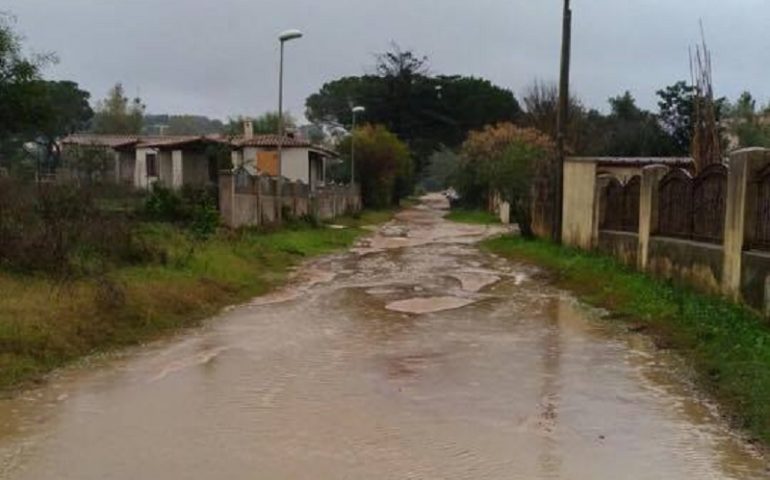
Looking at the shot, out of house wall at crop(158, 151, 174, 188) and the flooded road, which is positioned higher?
house wall at crop(158, 151, 174, 188)

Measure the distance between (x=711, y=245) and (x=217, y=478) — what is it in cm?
1103

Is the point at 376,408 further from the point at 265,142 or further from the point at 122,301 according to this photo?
the point at 265,142

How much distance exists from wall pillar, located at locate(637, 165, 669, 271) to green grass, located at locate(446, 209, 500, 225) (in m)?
30.0

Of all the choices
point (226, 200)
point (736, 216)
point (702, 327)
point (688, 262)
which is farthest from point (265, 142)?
point (702, 327)

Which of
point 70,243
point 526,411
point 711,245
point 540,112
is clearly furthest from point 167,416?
point 540,112

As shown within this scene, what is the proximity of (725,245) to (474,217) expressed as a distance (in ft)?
139

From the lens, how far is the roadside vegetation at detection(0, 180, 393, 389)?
10.7 meters

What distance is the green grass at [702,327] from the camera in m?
8.69

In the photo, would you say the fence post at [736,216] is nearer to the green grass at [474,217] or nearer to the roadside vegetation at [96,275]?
the roadside vegetation at [96,275]

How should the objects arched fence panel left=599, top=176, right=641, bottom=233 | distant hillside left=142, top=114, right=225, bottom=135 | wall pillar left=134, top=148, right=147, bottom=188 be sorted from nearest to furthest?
arched fence panel left=599, top=176, right=641, bottom=233 < wall pillar left=134, top=148, right=147, bottom=188 < distant hillside left=142, top=114, right=225, bottom=135

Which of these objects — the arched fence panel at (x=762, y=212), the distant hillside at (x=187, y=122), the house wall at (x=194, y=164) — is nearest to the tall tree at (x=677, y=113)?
the house wall at (x=194, y=164)

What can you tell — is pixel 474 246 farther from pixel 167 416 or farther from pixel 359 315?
pixel 167 416

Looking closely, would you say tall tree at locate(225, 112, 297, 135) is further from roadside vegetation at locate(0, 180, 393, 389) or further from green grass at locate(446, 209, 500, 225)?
roadside vegetation at locate(0, 180, 393, 389)

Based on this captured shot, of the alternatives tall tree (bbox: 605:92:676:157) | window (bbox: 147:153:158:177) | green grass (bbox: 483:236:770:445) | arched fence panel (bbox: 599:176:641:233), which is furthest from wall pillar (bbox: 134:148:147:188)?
green grass (bbox: 483:236:770:445)
